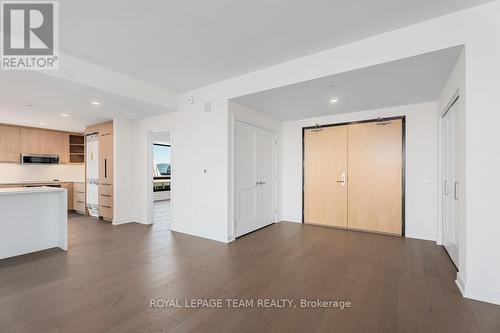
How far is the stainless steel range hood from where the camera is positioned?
6389mm

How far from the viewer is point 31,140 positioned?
6.56 m

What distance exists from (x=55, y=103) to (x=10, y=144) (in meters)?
3.58

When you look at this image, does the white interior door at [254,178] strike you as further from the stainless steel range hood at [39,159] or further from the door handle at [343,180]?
the stainless steel range hood at [39,159]

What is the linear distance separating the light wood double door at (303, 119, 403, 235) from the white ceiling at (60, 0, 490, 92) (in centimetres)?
242

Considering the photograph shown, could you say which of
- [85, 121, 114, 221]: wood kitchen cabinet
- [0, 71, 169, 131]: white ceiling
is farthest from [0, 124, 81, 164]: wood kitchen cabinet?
[85, 121, 114, 221]: wood kitchen cabinet

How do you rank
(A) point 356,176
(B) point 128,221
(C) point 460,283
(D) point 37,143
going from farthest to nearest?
(D) point 37,143
(B) point 128,221
(A) point 356,176
(C) point 460,283

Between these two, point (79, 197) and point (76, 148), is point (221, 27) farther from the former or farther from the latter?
point (76, 148)

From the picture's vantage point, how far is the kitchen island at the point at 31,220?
3309 mm

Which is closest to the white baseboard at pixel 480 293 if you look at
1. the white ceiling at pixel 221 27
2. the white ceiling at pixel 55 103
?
the white ceiling at pixel 221 27

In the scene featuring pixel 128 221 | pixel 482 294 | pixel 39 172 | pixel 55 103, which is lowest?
pixel 128 221

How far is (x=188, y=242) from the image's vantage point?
404cm

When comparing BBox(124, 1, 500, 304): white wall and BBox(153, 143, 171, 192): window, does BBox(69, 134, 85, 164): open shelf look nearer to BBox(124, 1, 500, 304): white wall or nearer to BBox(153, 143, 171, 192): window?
BBox(153, 143, 171, 192): window

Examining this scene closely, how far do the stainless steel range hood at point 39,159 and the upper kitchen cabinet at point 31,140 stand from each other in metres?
0.13

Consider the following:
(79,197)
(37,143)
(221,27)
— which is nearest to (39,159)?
(37,143)
